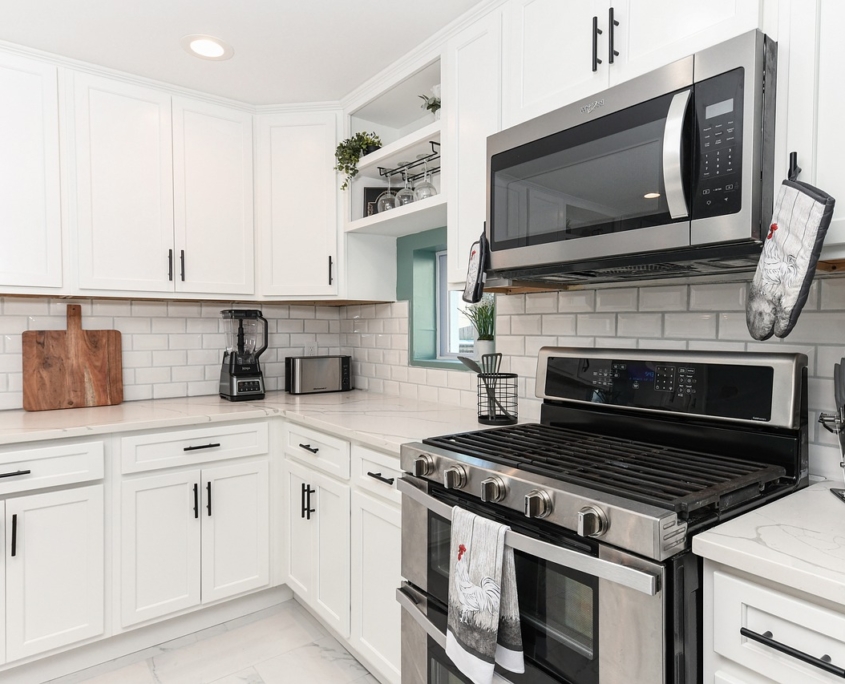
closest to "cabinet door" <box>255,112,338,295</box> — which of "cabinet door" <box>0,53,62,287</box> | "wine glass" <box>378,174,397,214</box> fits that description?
"wine glass" <box>378,174,397,214</box>

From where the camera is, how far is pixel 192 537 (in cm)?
226

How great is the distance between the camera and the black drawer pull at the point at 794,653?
0.80 meters

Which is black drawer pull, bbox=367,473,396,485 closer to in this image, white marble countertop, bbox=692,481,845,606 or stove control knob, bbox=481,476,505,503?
stove control knob, bbox=481,476,505,503

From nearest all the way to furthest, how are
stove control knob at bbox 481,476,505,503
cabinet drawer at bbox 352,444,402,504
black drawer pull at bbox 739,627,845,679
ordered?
1. black drawer pull at bbox 739,627,845,679
2. stove control knob at bbox 481,476,505,503
3. cabinet drawer at bbox 352,444,402,504

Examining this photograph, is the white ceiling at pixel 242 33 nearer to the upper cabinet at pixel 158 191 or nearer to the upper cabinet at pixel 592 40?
the upper cabinet at pixel 158 191

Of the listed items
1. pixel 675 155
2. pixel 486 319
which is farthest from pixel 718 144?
pixel 486 319

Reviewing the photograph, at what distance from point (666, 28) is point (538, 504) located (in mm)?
1142

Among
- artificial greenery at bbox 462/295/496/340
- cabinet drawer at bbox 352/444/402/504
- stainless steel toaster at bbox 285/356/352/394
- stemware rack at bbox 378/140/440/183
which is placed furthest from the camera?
stainless steel toaster at bbox 285/356/352/394

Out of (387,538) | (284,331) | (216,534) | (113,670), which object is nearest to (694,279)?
(387,538)

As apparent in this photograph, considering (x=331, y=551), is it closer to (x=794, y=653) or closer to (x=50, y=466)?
(x=50, y=466)

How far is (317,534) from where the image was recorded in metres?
2.21

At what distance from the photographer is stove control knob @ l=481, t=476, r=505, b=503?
120 cm

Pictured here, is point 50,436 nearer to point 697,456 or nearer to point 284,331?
point 284,331

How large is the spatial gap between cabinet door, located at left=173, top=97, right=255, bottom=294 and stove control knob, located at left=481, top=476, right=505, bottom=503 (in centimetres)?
189
